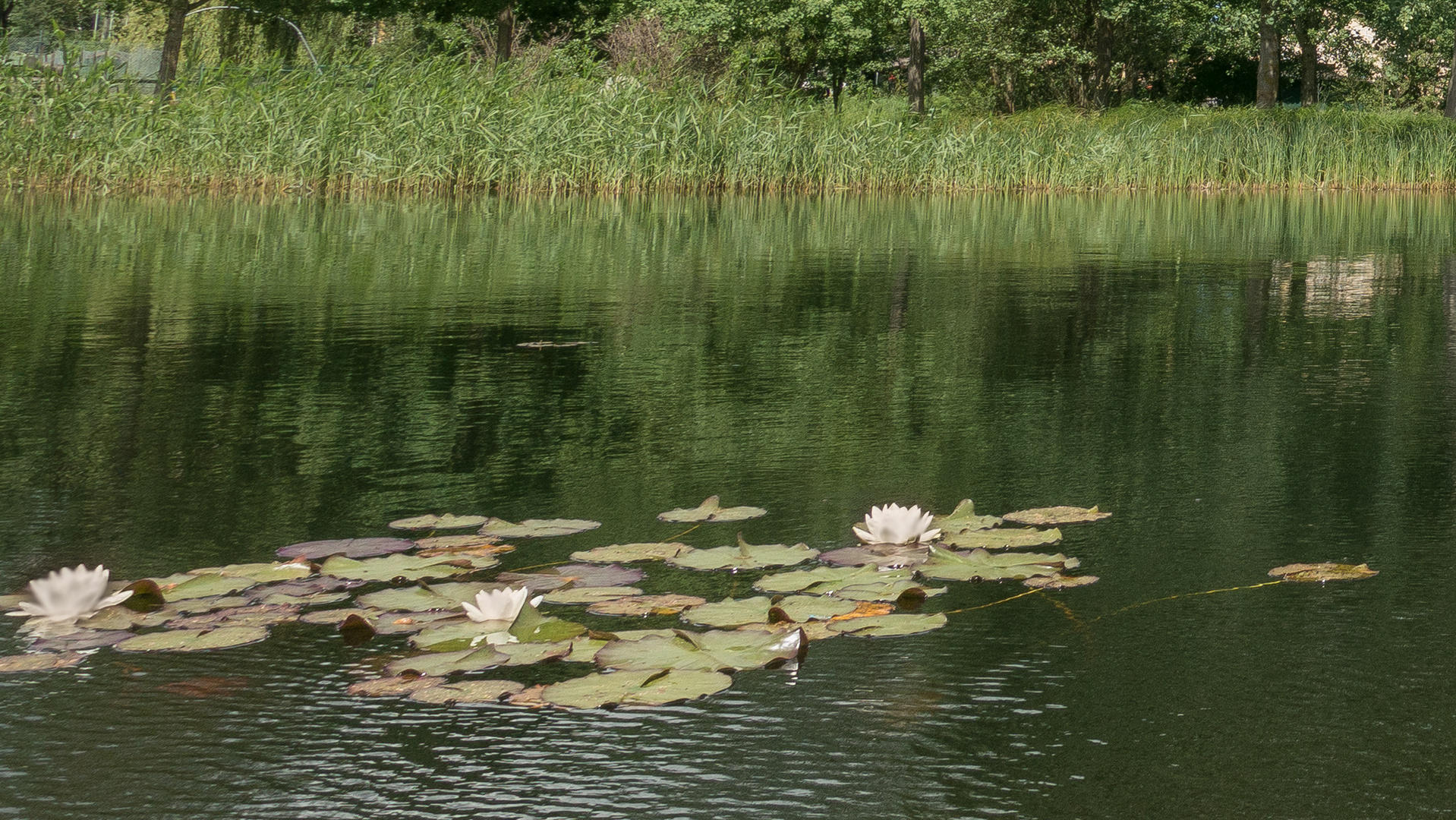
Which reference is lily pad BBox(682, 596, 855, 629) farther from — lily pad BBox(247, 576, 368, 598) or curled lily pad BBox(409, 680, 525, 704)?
lily pad BBox(247, 576, 368, 598)

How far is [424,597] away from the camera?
303cm

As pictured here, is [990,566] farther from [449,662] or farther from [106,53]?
[106,53]

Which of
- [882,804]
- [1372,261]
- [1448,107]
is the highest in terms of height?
[1448,107]

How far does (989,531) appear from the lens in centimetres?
348

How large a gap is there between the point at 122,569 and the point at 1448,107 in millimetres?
34895

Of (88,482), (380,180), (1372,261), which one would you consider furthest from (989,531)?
(380,180)

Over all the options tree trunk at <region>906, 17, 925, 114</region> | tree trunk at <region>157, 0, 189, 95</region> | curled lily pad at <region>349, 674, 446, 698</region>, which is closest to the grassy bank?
tree trunk at <region>157, 0, 189, 95</region>

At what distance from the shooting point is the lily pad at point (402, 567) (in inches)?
125

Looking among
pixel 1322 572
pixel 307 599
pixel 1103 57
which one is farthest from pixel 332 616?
pixel 1103 57

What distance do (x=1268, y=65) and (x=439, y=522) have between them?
32783mm

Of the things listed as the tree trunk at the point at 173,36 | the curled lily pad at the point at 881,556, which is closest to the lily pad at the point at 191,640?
the curled lily pad at the point at 881,556

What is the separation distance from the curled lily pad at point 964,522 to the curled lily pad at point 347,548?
1.17m

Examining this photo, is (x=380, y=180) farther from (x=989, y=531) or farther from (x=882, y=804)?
(x=882, y=804)

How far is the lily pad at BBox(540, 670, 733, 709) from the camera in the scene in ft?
8.17
